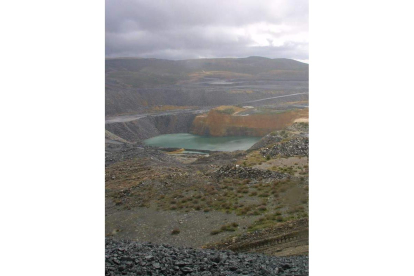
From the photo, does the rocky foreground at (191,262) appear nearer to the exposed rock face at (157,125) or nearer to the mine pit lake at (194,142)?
the mine pit lake at (194,142)

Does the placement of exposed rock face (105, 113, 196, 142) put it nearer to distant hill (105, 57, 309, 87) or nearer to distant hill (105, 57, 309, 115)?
Result: distant hill (105, 57, 309, 115)

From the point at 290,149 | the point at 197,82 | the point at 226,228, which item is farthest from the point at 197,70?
the point at 226,228

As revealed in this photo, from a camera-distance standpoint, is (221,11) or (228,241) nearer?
(228,241)

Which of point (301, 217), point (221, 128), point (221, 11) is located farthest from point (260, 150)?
point (221, 11)

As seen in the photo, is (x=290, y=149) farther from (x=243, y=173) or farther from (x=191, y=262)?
(x=191, y=262)

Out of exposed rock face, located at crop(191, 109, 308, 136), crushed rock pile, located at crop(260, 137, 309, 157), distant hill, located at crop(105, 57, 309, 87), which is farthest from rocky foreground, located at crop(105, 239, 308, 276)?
distant hill, located at crop(105, 57, 309, 87)

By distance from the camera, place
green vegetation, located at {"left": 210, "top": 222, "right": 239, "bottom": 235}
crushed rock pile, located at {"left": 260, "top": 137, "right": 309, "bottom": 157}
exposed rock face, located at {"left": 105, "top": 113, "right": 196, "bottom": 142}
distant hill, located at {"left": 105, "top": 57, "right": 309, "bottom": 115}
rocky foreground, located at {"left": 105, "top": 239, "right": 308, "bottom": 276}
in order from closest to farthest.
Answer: rocky foreground, located at {"left": 105, "top": 239, "right": 308, "bottom": 276}, green vegetation, located at {"left": 210, "top": 222, "right": 239, "bottom": 235}, crushed rock pile, located at {"left": 260, "top": 137, "right": 309, "bottom": 157}, distant hill, located at {"left": 105, "top": 57, "right": 309, "bottom": 115}, exposed rock face, located at {"left": 105, "top": 113, "right": 196, "bottom": 142}
